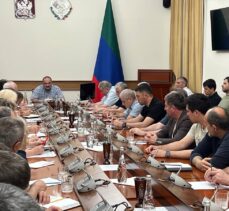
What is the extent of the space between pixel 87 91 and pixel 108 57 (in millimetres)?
1294

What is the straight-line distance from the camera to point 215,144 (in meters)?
3.26

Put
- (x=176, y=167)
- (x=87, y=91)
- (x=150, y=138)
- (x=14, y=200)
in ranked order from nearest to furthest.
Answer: (x=14, y=200) → (x=176, y=167) → (x=150, y=138) → (x=87, y=91)

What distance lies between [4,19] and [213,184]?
24.1ft

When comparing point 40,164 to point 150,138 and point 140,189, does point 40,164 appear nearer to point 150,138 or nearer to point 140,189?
point 140,189

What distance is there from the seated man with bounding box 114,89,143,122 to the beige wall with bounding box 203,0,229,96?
168 centimetres

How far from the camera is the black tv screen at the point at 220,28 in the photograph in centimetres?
670

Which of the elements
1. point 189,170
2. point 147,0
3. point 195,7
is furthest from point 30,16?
point 189,170

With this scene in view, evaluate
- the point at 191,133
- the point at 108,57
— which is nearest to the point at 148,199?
the point at 191,133

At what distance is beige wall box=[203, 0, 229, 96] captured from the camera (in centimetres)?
685

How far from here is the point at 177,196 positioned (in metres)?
2.17

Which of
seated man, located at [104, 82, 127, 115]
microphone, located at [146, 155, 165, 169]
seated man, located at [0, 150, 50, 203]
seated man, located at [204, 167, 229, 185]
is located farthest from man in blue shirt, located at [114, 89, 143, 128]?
seated man, located at [0, 150, 50, 203]

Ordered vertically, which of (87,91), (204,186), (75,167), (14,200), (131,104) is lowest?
(204,186)

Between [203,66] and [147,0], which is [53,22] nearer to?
[147,0]

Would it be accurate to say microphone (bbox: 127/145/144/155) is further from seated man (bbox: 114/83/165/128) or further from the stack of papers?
seated man (bbox: 114/83/165/128)
